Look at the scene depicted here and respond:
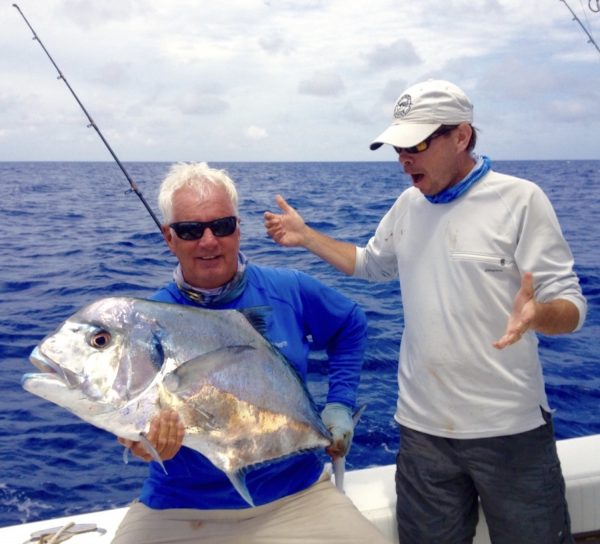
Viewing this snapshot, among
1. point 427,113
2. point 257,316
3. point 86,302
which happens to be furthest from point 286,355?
point 86,302

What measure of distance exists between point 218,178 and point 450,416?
1251mm

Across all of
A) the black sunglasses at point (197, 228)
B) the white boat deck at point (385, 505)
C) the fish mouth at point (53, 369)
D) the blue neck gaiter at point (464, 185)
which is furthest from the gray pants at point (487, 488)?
the fish mouth at point (53, 369)

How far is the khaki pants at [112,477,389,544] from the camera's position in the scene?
2.41 m

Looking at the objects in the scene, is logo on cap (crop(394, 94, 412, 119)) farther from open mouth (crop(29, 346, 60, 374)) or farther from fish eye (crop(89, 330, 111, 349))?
open mouth (crop(29, 346, 60, 374))

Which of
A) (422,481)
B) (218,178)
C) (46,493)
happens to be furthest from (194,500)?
(46,493)

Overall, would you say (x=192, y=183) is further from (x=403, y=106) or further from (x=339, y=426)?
(x=339, y=426)

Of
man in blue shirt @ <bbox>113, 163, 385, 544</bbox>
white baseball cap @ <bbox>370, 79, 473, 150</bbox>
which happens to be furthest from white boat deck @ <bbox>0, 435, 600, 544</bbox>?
white baseball cap @ <bbox>370, 79, 473, 150</bbox>

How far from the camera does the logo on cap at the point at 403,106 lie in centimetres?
255

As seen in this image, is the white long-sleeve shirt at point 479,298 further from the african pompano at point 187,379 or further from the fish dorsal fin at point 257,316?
the fish dorsal fin at point 257,316

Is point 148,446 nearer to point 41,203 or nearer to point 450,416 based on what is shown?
point 450,416

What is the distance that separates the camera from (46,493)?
4242 millimetres

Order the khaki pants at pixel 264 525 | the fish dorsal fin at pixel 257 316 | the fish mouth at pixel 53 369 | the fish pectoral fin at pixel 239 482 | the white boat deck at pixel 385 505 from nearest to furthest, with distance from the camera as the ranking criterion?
the fish mouth at pixel 53 369, the fish pectoral fin at pixel 239 482, the fish dorsal fin at pixel 257 316, the khaki pants at pixel 264 525, the white boat deck at pixel 385 505

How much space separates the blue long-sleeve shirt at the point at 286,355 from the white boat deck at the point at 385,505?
1.11ft

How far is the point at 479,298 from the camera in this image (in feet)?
7.96
